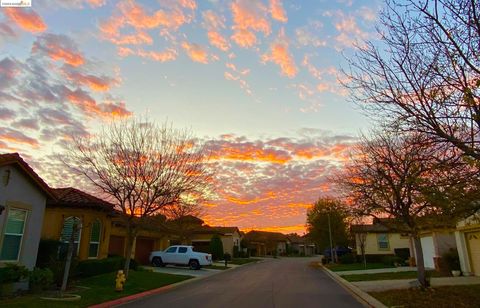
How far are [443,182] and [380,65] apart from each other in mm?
3101

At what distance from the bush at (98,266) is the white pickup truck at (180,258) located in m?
9.88

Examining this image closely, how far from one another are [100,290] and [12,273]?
11.4 feet

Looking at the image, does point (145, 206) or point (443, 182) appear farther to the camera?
point (145, 206)

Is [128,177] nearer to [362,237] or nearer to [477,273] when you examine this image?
[477,273]

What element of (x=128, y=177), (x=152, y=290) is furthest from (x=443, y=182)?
(x=128, y=177)

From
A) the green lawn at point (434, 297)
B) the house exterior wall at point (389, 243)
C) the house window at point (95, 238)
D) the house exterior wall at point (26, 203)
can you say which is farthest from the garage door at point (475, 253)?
the house exterior wall at point (389, 243)

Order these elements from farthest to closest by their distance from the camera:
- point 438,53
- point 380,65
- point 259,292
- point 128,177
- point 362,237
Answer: point 362,237 → point 128,177 → point 259,292 → point 380,65 → point 438,53

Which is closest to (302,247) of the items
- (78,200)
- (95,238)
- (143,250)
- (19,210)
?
(143,250)

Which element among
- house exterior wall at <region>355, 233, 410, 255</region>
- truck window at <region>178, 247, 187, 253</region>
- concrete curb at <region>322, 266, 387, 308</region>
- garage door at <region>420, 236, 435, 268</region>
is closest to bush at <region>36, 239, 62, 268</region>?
concrete curb at <region>322, 266, 387, 308</region>

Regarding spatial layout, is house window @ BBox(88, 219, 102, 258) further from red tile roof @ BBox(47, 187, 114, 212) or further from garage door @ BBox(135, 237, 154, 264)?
garage door @ BBox(135, 237, 154, 264)

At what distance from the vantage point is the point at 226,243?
5819 centimetres

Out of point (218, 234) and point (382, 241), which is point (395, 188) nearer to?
point (382, 241)

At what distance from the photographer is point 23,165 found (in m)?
14.6

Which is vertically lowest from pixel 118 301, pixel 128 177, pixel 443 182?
pixel 118 301
